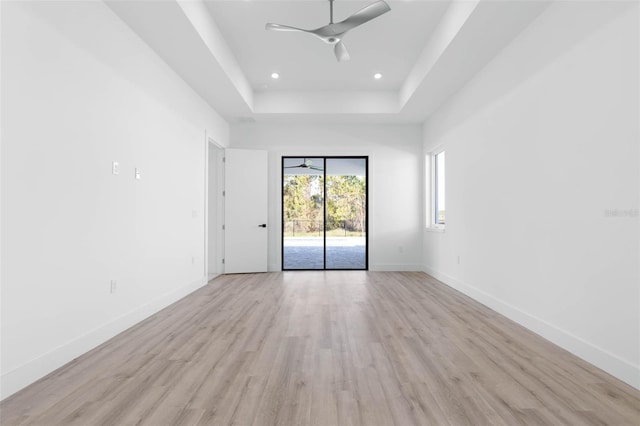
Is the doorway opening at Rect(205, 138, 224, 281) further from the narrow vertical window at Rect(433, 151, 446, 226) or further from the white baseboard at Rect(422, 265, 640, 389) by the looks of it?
the white baseboard at Rect(422, 265, 640, 389)

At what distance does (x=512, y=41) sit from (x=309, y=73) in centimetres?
267

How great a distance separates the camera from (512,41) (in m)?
3.17

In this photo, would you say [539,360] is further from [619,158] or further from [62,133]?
[62,133]

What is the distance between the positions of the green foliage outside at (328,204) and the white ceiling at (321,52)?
4.27 ft

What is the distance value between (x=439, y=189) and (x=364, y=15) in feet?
11.8

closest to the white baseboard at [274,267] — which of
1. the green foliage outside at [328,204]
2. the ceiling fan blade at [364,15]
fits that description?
the green foliage outside at [328,204]

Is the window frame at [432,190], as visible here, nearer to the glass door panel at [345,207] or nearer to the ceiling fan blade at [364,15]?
the glass door panel at [345,207]

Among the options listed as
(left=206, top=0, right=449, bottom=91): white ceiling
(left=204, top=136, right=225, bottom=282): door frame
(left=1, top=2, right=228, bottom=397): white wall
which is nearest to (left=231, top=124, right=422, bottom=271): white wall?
(left=204, top=136, right=225, bottom=282): door frame

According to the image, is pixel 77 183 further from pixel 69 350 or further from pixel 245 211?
pixel 245 211

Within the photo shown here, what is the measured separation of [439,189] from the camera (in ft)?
18.6

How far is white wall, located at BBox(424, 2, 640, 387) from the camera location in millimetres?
2033

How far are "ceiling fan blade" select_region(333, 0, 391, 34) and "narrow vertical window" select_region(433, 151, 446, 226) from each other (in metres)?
3.25

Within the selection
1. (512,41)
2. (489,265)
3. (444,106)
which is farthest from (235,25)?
(489,265)

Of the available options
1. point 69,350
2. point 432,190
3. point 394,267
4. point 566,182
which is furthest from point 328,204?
point 69,350
